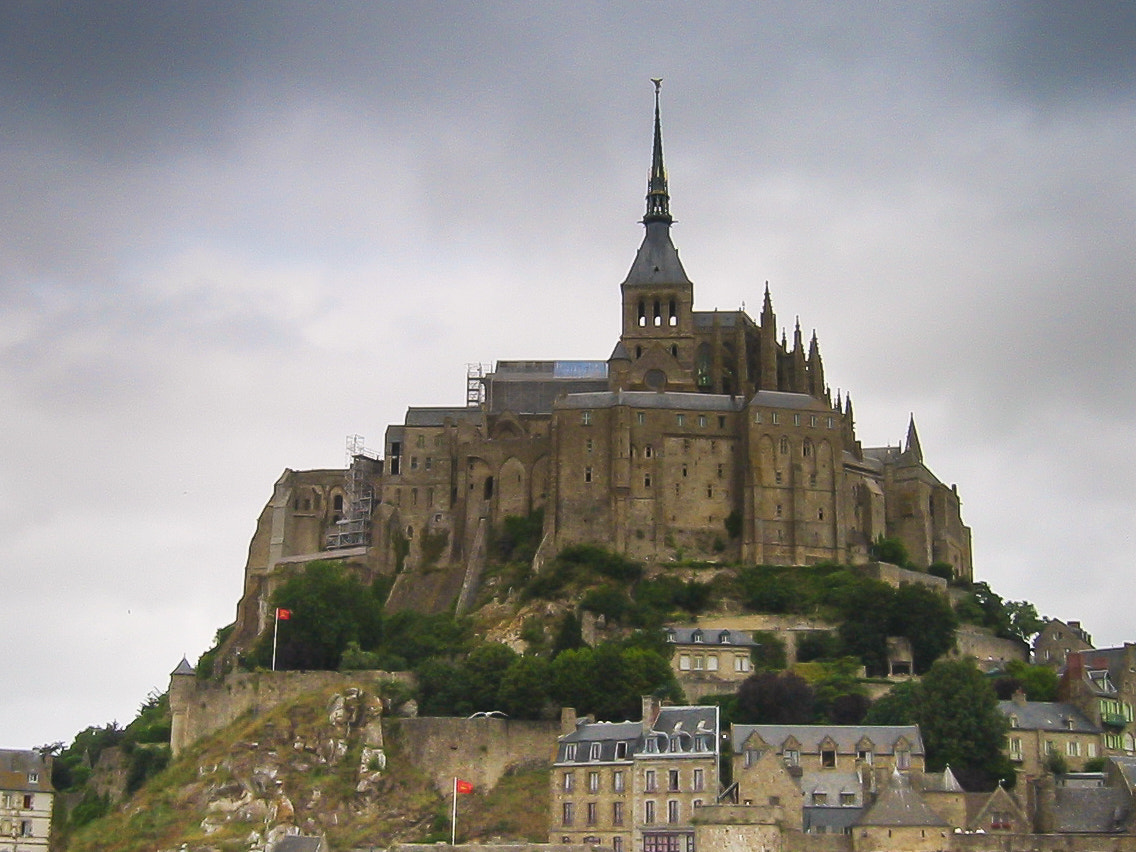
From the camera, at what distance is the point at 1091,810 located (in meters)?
79.7

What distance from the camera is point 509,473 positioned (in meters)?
118

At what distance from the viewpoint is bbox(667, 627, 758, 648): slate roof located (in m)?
101

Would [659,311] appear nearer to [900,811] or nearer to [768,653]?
[768,653]

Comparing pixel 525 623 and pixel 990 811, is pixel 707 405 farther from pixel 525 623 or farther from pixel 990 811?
pixel 990 811

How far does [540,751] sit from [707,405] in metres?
33.2

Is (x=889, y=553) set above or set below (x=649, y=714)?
above

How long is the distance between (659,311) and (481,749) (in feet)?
139

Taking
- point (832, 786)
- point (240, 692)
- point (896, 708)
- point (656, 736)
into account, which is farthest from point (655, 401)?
point (832, 786)

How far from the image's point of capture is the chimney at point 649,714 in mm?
80938

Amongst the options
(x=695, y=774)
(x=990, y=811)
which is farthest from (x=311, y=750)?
(x=990, y=811)

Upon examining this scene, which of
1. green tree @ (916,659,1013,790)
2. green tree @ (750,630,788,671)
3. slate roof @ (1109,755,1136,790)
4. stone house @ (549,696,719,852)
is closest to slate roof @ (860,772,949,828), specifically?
stone house @ (549,696,719,852)

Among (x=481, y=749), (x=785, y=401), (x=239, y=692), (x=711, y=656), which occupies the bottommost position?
(x=481, y=749)

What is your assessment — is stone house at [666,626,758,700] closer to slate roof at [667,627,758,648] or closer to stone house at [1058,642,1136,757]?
slate roof at [667,627,758,648]

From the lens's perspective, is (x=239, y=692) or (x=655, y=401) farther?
(x=655, y=401)
